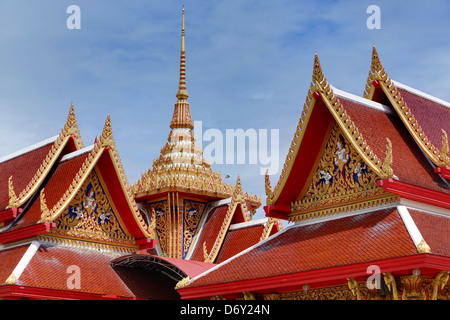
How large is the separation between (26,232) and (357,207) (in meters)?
7.55

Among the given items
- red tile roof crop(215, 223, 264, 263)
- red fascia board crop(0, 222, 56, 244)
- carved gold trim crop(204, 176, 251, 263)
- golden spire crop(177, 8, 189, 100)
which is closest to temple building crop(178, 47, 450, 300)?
red fascia board crop(0, 222, 56, 244)

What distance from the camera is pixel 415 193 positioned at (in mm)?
13453

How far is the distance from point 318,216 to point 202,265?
4.13 m

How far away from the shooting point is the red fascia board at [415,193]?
13141 millimetres

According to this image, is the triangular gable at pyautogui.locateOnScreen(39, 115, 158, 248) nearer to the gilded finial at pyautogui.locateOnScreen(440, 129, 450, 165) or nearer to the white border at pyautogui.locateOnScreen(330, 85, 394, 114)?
the white border at pyautogui.locateOnScreen(330, 85, 394, 114)

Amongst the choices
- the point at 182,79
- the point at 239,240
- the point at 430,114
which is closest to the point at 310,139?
the point at 430,114

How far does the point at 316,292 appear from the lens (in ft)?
44.5

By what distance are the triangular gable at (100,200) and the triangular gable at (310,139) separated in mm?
4734

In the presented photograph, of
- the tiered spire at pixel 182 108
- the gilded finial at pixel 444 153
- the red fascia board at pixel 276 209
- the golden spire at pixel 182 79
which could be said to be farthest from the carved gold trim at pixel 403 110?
the golden spire at pixel 182 79

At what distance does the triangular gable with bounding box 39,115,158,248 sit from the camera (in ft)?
60.0

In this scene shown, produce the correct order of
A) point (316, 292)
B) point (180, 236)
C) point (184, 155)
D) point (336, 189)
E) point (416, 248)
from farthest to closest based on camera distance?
point (184, 155)
point (180, 236)
point (336, 189)
point (316, 292)
point (416, 248)

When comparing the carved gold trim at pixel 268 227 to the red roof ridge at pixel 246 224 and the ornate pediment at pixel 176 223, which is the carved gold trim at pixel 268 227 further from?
the ornate pediment at pixel 176 223
